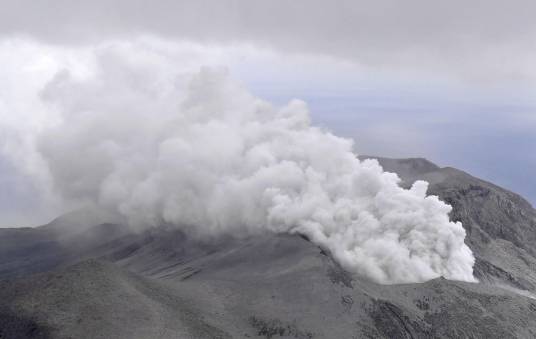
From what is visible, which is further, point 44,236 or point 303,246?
point 44,236

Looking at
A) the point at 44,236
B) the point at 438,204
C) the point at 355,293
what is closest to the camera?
the point at 355,293

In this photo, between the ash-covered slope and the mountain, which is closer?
the mountain

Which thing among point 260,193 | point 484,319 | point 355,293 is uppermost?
point 260,193

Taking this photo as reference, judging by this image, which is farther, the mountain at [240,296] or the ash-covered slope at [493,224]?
the ash-covered slope at [493,224]

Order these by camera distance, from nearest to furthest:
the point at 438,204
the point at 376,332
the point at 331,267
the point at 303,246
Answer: the point at 376,332, the point at 331,267, the point at 303,246, the point at 438,204

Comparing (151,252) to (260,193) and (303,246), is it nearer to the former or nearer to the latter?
(260,193)

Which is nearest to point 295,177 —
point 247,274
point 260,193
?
point 260,193

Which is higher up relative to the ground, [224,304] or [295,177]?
[295,177]

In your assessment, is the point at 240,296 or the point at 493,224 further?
the point at 493,224
